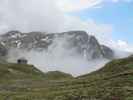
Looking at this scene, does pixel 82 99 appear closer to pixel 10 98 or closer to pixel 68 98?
pixel 68 98

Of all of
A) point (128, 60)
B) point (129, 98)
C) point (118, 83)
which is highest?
point (128, 60)

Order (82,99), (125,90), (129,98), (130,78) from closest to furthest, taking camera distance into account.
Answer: (129,98) < (82,99) < (125,90) < (130,78)

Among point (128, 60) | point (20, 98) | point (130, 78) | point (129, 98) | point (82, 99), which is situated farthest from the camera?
point (128, 60)

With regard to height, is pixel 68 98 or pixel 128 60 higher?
pixel 128 60

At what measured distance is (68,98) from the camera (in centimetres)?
6762

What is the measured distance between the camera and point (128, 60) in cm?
14475

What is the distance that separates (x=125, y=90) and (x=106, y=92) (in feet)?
12.9

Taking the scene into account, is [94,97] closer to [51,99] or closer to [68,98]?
[68,98]

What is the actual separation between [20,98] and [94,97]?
2103 centimetres

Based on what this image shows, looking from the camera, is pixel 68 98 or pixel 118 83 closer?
pixel 68 98

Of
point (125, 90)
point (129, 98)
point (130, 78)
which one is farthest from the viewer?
point (130, 78)

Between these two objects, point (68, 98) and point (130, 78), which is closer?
point (68, 98)

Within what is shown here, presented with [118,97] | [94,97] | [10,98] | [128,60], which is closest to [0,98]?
[10,98]

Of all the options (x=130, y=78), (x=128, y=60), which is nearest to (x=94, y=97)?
(x=130, y=78)
